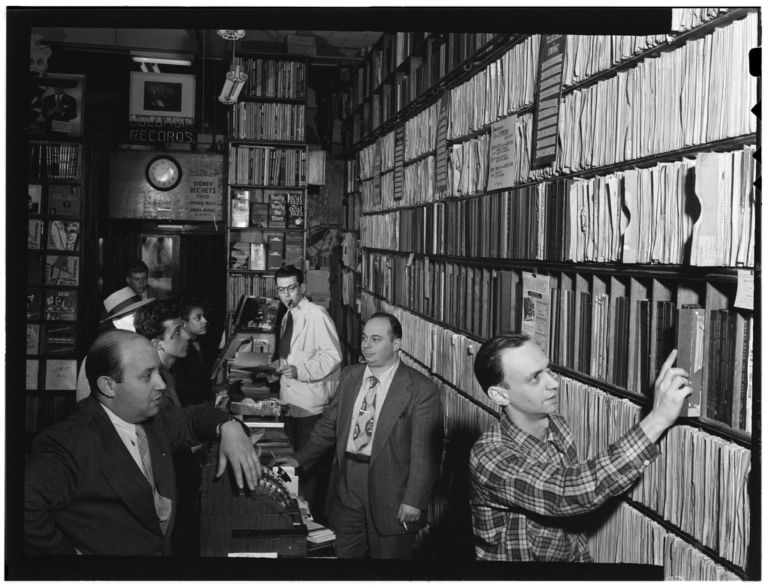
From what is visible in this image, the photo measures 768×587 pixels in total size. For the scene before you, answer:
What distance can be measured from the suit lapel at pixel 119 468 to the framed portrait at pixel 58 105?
5.09 metres

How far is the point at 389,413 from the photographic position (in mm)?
3447

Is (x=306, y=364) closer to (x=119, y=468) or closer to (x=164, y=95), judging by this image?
(x=119, y=468)

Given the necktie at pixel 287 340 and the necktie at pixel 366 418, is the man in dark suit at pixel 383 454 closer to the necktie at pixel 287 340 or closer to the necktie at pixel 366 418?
the necktie at pixel 366 418

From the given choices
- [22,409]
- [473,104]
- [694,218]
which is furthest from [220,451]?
[473,104]

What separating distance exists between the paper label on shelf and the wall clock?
685cm

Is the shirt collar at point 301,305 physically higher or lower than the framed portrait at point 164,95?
lower

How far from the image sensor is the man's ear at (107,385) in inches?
92.2

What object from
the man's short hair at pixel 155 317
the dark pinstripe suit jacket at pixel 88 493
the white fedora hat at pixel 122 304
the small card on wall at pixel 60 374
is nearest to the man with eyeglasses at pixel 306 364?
the white fedora hat at pixel 122 304

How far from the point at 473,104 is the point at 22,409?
2.33 m

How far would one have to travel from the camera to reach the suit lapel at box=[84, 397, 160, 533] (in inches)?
89.7

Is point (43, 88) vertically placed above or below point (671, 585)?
above

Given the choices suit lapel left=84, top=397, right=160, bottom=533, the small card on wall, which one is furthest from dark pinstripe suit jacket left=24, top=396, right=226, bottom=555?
the small card on wall

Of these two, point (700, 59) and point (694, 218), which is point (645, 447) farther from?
point (700, 59)

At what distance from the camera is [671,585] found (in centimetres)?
209
